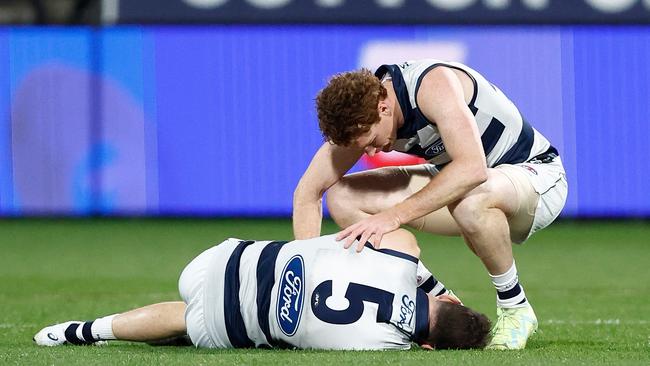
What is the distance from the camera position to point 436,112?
18.2 feet

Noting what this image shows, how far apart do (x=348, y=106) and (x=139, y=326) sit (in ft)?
4.01

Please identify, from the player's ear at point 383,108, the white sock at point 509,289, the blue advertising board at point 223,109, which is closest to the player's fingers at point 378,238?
the player's ear at point 383,108

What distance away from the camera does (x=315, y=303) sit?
5.23m

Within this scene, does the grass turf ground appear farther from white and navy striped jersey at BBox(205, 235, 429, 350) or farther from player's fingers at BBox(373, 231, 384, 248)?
player's fingers at BBox(373, 231, 384, 248)

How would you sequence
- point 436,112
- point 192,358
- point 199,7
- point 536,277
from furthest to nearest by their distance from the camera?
point 199,7 → point 536,277 → point 436,112 → point 192,358

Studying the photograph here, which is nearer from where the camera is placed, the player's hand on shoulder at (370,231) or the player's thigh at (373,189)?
the player's hand on shoulder at (370,231)

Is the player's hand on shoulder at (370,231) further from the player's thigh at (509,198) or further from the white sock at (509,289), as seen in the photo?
the white sock at (509,289)

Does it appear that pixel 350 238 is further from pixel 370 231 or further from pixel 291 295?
pixel 291 295

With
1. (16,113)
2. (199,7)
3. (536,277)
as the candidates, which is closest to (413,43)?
(199,7)

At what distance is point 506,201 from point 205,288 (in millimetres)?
1300

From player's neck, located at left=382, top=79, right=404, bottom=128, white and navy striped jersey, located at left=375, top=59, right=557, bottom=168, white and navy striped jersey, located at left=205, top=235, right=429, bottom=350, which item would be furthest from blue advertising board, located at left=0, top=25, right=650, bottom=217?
white and navy striped jersey, located at left=205, top=235, right=429, bottom=350

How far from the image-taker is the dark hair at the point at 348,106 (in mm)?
5375

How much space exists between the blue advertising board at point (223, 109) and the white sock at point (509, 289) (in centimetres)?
873

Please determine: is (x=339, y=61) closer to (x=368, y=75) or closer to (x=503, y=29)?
(x=503, y=29)
